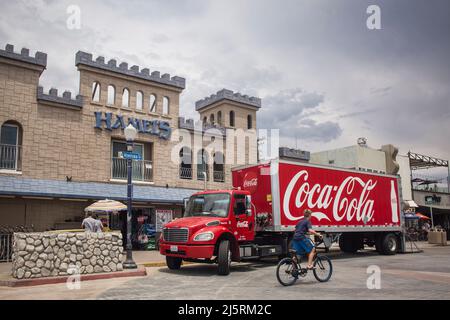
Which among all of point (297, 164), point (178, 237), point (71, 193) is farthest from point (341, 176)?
point (71, 193)

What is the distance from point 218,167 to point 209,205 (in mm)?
12689

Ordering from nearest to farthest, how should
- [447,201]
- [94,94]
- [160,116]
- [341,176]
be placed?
1. [341,176]
2. [94,94]
3. [160,116]
4. [447,201]

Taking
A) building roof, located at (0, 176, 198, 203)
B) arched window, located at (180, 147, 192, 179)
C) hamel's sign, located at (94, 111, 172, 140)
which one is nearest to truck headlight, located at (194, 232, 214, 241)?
building roof, located at (0, 176, 198, 203)

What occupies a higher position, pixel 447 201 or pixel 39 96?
pixel 39 96

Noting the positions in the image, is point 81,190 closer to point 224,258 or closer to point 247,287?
point 224,258

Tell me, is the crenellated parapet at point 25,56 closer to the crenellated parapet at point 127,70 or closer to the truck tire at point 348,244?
the crenellated parapet at point 127,70

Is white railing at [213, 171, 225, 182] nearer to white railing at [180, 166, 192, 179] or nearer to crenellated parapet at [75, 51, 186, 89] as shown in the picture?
white railing at [180, 166, 192, 179]

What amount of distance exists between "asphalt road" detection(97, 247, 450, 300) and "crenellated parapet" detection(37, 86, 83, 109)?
10248mm

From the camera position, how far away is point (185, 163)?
955 inches

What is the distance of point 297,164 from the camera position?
50.0 ft

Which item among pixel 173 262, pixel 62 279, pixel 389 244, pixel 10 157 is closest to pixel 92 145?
pixel 10 157

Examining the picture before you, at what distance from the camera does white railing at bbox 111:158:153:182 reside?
21359 millimetres
